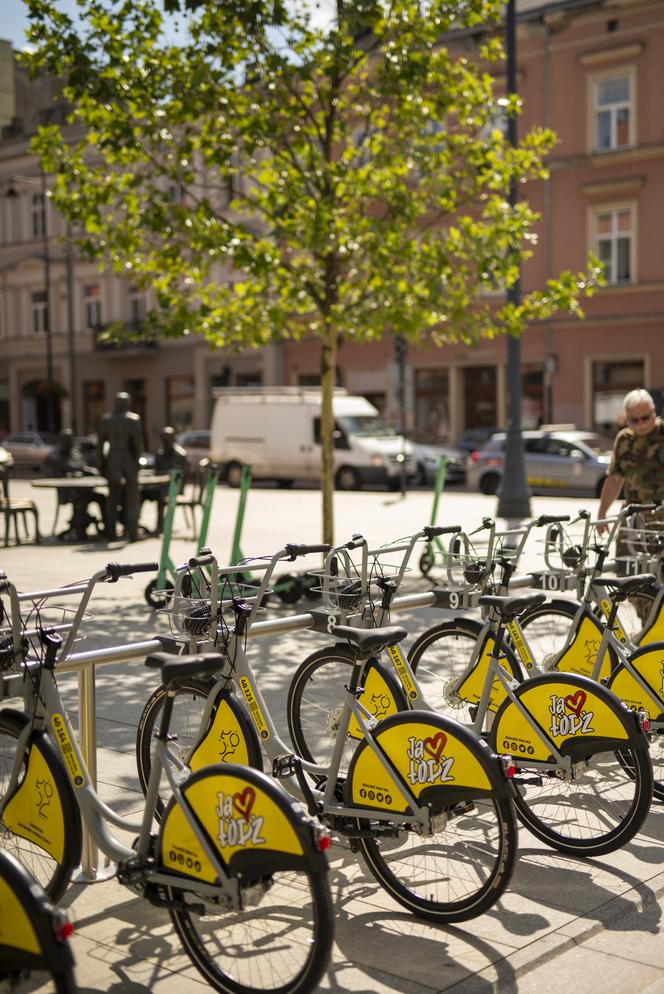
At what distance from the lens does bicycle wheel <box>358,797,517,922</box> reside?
3.89 m

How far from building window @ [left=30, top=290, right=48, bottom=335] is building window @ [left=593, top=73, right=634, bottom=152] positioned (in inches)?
957

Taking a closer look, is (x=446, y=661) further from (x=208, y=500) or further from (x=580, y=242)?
(x=580, y=242)

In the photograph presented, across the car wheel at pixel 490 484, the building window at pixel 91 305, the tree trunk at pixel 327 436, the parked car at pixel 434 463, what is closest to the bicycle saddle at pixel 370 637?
the tree trunk at pixel 327 436

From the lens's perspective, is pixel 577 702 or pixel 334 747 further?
pixel 577 702

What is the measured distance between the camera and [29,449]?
1560 inches

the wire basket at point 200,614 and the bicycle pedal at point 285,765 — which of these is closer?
the bicycle pedal at point 285,765

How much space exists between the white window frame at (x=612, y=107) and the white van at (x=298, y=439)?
9.46m

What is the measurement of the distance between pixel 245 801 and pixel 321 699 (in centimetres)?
193

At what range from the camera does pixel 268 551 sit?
14.9 meters

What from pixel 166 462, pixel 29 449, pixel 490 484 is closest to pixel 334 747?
pixel 166 462

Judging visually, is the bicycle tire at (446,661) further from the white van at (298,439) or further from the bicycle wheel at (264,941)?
the white van at (298,439)

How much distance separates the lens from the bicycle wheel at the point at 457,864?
389 cm

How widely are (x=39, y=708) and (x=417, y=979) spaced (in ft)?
4.68

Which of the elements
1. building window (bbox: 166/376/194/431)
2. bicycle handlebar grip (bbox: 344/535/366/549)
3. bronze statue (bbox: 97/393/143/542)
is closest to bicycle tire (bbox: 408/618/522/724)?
bicycle handlebar grip (bbox: 344/535/366/549)
